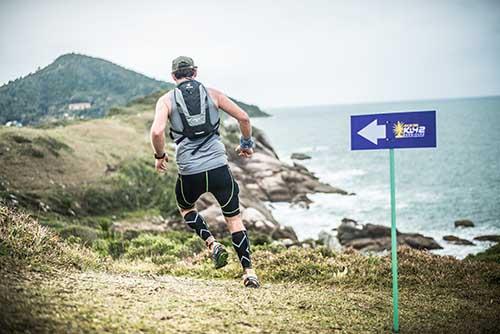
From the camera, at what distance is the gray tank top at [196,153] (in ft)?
20.3

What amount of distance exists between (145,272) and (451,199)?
4733cm

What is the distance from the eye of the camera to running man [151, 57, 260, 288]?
6.13 m

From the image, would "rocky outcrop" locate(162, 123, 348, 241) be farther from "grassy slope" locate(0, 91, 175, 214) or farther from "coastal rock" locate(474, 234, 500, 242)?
"coastal rock" locate(474, 234, 500, 242)

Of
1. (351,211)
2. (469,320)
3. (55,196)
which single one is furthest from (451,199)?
(469,320)

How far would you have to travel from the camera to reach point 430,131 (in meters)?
5.19

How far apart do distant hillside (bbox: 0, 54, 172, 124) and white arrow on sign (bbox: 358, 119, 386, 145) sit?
505 inches

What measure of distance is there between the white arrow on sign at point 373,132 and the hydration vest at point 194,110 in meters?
1.99

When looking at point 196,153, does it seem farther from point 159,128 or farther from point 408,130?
point 408,130

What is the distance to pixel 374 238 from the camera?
33344 millimetres

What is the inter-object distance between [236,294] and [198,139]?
2045 millimetres

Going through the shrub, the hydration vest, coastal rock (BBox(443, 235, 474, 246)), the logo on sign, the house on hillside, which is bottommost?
coastal rock (BBox(443, 235, 474, 246))

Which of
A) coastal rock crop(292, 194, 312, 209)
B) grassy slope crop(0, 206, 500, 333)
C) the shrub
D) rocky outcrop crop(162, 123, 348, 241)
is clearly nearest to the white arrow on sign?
grassy slope crop(0, 206, 500, 333)

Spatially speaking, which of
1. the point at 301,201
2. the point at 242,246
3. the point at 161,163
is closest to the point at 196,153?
the point at 161,163

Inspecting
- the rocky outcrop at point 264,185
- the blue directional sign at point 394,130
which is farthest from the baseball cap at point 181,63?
the rocky outcrop at point 264,185
